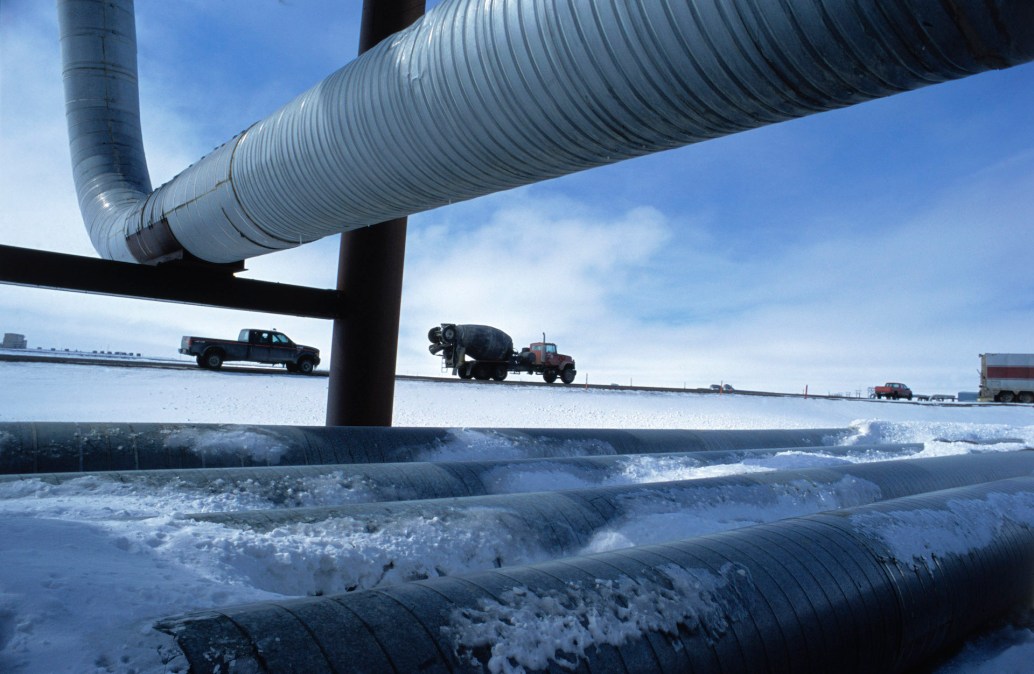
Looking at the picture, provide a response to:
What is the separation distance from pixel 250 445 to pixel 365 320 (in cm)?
191

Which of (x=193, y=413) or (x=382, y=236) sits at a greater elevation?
(x=382, y=236)

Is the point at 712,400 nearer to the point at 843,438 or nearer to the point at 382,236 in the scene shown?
the point at 843,438

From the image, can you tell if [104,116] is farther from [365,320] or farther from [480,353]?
[480,353]

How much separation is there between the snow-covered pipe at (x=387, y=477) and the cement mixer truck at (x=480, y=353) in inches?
584

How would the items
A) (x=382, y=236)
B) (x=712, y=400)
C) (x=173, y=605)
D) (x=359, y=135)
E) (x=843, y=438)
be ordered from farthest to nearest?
(x=712, y=400), (x=843, y=438), (x=382, y=236), (x=359, y=135), (x=173, y=605)

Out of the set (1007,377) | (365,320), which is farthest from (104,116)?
(1007,377)

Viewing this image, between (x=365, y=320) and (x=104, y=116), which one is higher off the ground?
(x=104, y=116)

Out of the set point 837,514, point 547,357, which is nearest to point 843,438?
point 837,514

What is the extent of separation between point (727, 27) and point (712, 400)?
13509 mm

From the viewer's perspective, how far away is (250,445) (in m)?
3.61

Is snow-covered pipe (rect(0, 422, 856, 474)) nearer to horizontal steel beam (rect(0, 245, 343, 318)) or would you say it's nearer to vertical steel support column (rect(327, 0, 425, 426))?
vertical steel support column (rect(327, 0, 425, 426))

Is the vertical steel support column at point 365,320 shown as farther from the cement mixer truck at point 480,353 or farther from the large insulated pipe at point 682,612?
the cement mixer truck at point 480,353

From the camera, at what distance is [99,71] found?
5500 mm

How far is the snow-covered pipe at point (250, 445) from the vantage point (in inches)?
127
